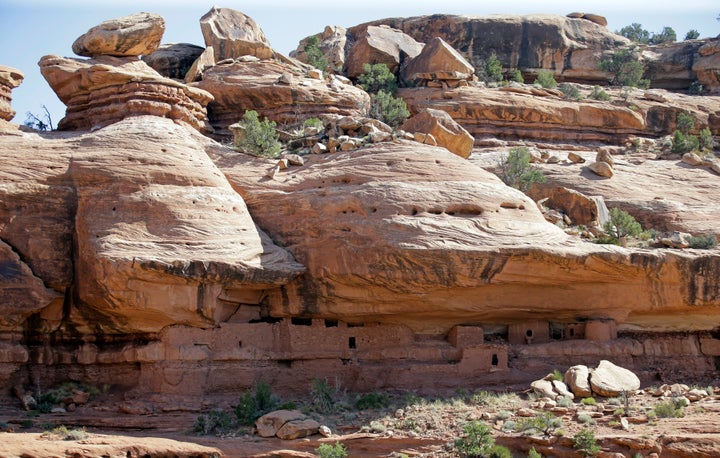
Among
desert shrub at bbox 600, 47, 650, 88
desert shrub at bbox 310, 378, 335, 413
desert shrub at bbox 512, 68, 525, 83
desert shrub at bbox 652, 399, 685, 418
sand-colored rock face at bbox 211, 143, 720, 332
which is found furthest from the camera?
desert shrub at bbox 600, 47, 650, 88

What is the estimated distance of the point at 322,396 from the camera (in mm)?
26141

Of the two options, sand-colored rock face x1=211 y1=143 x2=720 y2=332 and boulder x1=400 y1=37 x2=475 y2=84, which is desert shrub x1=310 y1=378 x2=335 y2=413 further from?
boulder x1=400 y1=37 x2=475 y2=84

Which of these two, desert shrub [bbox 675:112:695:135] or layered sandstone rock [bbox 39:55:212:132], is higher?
layered sandstone rock [bbox 39:55:212:132]

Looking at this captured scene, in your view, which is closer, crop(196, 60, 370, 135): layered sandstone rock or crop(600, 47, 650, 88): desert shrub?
crop(196, 60, 370, 135): layered sandstone rock

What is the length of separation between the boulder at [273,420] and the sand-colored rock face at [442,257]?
405 centimetres

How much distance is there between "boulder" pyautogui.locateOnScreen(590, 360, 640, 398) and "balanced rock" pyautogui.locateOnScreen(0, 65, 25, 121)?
18.8 meters

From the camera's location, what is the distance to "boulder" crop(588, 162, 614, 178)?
36.6 m

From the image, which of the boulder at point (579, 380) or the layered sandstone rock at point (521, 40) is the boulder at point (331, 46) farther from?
the boulder at point (579, 380)

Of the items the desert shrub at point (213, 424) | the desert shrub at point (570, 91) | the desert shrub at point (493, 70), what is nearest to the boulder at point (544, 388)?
the desert shrub at point (213, 424)

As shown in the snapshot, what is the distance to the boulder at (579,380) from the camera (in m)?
25.7

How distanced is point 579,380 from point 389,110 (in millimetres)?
16767

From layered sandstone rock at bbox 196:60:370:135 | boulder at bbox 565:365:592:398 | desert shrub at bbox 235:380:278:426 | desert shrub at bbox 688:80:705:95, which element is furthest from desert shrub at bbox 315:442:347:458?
desert shrub at bbox 688:80:705:95

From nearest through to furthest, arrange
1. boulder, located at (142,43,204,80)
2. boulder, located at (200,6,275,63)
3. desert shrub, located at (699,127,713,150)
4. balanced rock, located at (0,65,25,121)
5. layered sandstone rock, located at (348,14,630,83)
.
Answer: balanced rock, located at (0,65,25,121) < boulder, located at (142,43,204,80) < boulder, located at (200,6,275,63) < desert shrub, located at (699,127,713,150) < layered sandstone rock, located at (348,14,630,83)

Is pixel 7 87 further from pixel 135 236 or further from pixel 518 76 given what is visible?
pixel 518 76
